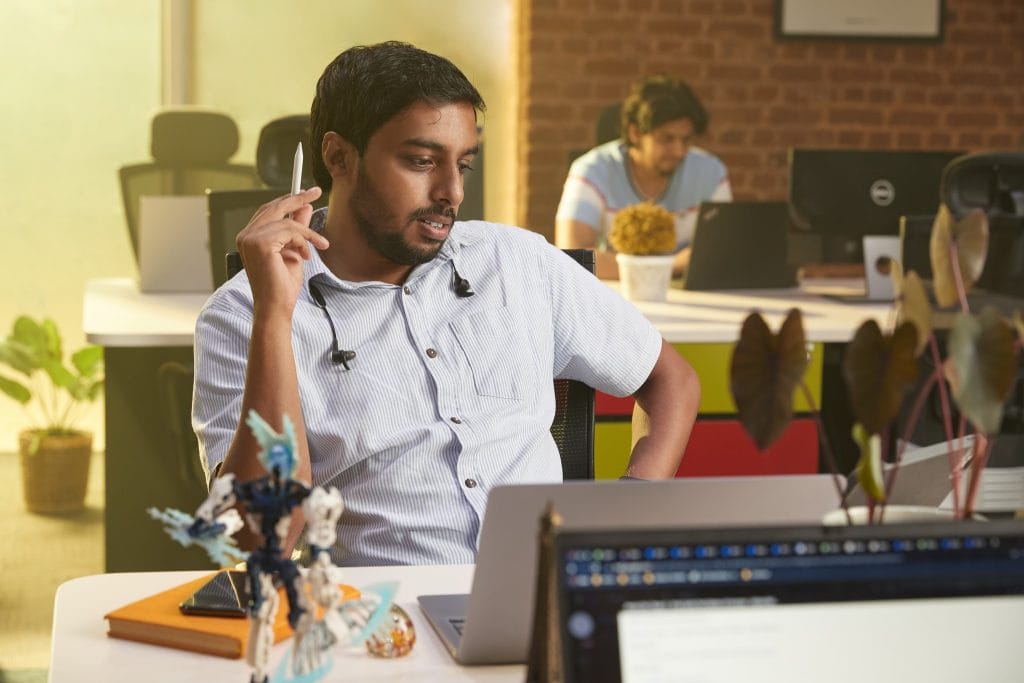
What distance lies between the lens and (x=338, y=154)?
1863mm

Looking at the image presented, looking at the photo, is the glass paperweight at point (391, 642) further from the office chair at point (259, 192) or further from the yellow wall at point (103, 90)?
→ the yellow wall at point (103, 90)

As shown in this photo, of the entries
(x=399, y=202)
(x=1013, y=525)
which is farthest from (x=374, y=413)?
(x=1013, y=525)

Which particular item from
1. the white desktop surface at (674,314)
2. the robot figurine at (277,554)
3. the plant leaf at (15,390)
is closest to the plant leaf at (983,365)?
the robot figurine at (277,554)

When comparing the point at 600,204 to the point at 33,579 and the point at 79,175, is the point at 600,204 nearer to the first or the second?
the point at 33,579

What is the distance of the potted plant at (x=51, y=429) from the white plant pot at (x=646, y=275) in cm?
206

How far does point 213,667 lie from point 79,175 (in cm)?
438

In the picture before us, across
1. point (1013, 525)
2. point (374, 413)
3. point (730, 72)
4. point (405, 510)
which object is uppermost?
point (730, 72)

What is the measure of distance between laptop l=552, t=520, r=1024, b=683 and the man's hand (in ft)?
2.95

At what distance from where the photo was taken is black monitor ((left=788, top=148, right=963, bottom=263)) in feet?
12.1

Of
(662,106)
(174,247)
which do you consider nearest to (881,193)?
(662,106)

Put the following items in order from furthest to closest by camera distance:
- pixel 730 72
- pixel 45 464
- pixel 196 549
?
pixel 730 72 → pixel 45 464 → pixel 196 549

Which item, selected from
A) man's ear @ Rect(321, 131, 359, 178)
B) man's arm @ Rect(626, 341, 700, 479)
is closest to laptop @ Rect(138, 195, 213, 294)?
man's ear @ Rect(321, 131, 359, 178)

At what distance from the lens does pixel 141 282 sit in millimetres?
3434

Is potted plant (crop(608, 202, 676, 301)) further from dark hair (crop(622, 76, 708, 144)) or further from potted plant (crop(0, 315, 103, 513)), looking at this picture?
potted plant (crop(0, 315, 103, 513))
